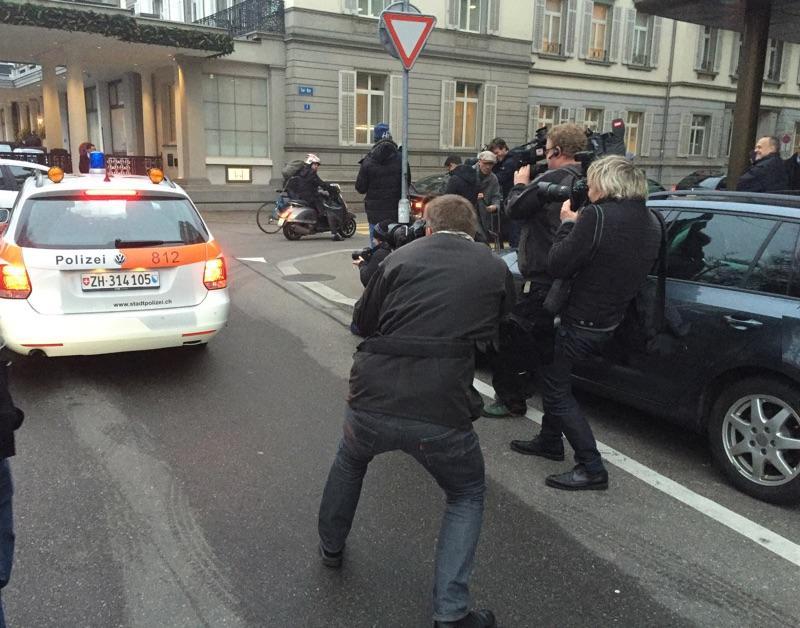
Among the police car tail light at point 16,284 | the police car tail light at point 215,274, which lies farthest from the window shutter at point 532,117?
the police car tail light at point 16,284

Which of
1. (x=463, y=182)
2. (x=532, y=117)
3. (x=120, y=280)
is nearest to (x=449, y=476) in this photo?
(x=120, y=280)

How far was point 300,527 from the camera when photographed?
333cm

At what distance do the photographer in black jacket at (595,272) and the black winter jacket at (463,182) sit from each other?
14.4 feet

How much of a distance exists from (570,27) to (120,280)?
83.1ft

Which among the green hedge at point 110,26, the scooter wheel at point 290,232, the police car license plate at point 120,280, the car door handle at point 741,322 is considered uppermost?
the green hedge at point 110,26

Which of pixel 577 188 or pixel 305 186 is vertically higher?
pixel 577 188

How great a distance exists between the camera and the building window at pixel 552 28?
26.2 meters

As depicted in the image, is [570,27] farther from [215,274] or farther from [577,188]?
[577,188]

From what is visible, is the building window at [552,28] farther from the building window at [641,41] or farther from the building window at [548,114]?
the building window at [641,41]

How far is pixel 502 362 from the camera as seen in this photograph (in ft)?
15.2

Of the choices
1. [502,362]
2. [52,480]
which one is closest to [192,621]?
[52,480]

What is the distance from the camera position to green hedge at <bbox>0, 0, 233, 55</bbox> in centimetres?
1623

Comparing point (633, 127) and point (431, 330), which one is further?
point (633, 127)

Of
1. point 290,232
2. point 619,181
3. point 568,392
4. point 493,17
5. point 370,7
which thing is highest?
point 493,17
